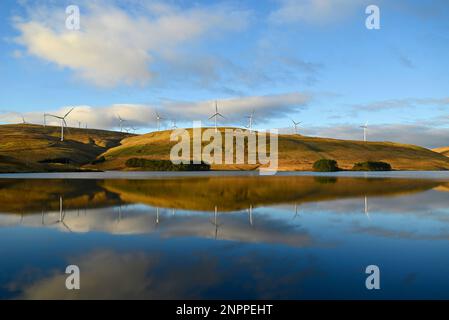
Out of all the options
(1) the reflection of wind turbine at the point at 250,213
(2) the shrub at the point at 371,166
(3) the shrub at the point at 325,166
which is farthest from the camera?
(2) the shrub at the point at 371,166

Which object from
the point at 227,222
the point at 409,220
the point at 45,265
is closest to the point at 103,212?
the point at 227,222

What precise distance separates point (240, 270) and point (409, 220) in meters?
17.5

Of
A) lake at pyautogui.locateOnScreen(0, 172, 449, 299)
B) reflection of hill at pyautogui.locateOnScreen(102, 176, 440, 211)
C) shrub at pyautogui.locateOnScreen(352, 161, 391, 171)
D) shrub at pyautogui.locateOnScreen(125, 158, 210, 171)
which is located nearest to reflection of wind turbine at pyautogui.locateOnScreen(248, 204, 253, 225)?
lake at pyautogui.locateOnScreen(0, 172, 449, 299)

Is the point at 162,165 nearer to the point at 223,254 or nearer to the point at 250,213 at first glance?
the point at 250,213

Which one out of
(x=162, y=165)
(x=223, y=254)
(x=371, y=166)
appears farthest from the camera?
(x=162, y=165)

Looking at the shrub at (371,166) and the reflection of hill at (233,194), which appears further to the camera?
the shrub at (371,166)

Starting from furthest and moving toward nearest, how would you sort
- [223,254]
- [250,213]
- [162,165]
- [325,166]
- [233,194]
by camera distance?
[162,165]
[325,166]
[233,194]
[250,213]
[223,254]

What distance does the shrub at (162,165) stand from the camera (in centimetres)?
17950

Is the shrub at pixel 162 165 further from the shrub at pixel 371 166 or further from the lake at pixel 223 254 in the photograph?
the lake at pixel 223 254

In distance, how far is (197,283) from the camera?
12.0 meters

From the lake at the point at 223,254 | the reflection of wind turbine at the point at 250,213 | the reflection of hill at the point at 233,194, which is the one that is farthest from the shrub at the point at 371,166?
the lake at the point at 223,254

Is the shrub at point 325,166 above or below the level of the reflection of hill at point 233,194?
above

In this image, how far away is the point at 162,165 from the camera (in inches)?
7397

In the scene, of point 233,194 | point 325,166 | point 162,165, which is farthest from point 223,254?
point 162,165
